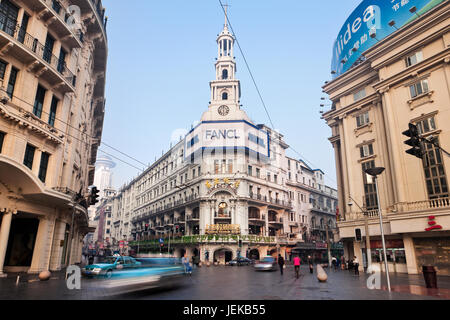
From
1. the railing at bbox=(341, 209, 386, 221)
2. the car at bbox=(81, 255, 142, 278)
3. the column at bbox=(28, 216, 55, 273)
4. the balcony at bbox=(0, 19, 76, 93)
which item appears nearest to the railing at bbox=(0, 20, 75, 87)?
the balcony at bbox=(0, 19, 76, 93)

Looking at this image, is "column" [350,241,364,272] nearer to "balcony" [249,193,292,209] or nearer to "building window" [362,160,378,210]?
"building window" [362,160,378,210]

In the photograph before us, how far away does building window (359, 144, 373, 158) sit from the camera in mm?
29116

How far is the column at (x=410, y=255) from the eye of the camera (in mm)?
23328

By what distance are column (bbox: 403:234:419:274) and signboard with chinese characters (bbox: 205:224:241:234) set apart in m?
26.8

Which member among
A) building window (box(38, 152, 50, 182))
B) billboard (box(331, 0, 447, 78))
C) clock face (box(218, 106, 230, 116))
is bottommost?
building window (box(38, 152, 50, 182))

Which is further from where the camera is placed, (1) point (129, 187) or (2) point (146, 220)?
(1) point (129, 187)

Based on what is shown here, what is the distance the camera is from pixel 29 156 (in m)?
19.3

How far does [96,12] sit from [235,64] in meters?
38.2

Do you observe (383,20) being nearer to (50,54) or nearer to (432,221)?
(432,221)

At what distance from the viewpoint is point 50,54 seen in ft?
70.5

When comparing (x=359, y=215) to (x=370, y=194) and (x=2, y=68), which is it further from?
(x=2, y=68)

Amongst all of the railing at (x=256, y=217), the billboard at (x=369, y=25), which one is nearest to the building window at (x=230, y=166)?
the railing at (x=256, y=217)

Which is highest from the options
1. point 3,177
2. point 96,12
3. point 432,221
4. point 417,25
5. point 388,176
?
point 96,12
